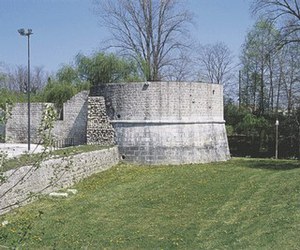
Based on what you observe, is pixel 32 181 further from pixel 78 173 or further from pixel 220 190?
pixel 220 190

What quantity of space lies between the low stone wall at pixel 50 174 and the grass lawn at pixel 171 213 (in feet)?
1.26

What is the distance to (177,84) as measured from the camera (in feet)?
70.3

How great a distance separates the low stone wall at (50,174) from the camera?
37.8 feet

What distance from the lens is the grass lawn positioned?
370 inches

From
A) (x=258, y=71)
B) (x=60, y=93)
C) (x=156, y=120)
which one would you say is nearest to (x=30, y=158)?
(x=156, y=120)

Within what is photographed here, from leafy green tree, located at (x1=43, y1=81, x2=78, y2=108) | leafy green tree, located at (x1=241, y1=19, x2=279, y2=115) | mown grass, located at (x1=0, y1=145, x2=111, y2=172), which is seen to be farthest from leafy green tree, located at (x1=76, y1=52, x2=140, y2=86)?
mown grass, located at (x1=0, y1=145, x2=111, y2=172)

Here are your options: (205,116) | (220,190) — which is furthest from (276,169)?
(220,190)

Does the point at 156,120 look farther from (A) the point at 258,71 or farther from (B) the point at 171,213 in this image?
(A) the point at 258,71

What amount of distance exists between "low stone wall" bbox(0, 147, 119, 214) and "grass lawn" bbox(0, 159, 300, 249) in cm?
38

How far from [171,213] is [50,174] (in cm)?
415

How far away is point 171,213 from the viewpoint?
1202cm

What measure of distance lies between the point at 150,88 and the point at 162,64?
14.8 meters

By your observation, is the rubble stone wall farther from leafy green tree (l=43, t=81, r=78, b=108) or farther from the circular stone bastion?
leafy green tree (l=43, t=81, r=78, b=108)

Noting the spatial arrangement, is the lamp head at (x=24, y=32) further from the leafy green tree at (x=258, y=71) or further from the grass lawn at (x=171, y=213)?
the leafy green tree at (x=258, y=71)
